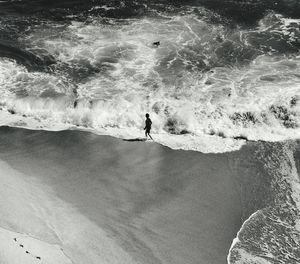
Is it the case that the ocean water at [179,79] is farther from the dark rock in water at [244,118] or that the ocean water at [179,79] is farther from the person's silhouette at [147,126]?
the person's silhouette at [147,126]

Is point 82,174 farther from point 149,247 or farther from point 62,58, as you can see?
point 62,58

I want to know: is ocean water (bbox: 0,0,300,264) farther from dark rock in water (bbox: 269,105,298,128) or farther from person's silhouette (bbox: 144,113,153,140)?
person's silhouette (bbox: 144,113,153,140)

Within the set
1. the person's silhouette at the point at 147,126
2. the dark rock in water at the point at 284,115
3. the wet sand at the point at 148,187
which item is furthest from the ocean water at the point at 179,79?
the wet sand at the point at 148,187

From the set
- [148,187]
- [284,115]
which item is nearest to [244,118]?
[284,115]

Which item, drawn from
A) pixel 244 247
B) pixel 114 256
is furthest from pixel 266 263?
pixel 114 256

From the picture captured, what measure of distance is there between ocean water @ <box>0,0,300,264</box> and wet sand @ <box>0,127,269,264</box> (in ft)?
1.89

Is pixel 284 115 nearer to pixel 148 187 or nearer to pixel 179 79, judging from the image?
pixel 179 79

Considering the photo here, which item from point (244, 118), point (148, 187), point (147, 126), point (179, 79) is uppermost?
point (179, 79)

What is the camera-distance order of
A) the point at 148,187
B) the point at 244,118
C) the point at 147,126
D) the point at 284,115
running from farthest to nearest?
the point at 244,118, the point at 284,115, the point at 147,126, the point at 148,187

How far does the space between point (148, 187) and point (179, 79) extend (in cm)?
774

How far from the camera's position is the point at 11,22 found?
24.5m

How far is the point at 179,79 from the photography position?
1788 cm

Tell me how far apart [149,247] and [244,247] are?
7.56 feet

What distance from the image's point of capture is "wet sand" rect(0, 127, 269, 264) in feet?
30.8
